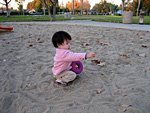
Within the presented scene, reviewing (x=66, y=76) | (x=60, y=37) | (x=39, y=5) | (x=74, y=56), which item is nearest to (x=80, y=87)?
(x=66, y=76)

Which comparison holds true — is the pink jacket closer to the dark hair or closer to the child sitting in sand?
the child sitting in sand

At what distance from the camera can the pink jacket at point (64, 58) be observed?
226cm

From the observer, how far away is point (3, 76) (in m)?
2.79

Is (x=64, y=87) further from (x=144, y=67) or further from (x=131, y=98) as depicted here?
(x=144, y=67)

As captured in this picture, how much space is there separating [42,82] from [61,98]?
0.61 m

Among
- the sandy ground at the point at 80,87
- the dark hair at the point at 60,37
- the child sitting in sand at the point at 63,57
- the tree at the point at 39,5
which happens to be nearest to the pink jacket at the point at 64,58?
the child sitting in sand at the point at 63,57

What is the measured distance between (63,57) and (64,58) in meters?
0.02

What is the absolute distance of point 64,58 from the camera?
2.30 metres

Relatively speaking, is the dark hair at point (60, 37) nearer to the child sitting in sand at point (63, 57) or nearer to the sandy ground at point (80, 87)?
the child sitting in sand at point (63, 57)

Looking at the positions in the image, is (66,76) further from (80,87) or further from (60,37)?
(60,37)

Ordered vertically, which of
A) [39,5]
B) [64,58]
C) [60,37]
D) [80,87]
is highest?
[39,5]

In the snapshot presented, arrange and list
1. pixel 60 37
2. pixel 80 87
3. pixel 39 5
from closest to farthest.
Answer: pixel 60 37 → pixel 80 87 → pixel 39 5

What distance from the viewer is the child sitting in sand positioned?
2234 mm

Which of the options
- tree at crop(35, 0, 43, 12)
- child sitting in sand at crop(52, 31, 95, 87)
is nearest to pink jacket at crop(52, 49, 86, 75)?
child sitting in sand at crop(52, 31, 95, 87)
